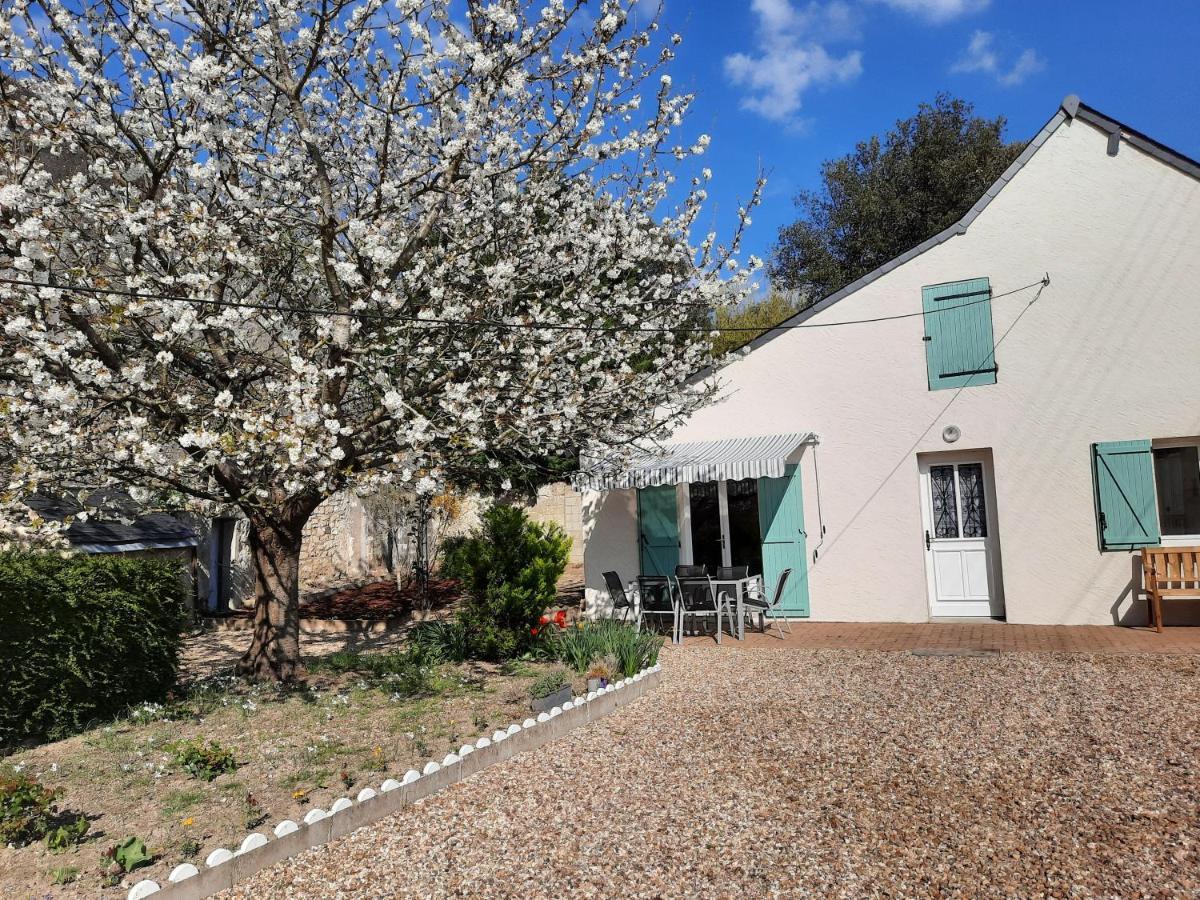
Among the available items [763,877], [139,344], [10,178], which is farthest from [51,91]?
[763,877]

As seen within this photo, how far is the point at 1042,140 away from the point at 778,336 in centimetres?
471

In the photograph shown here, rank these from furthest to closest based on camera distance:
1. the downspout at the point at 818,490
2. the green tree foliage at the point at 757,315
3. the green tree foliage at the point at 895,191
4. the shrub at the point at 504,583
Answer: the green tree foliage at the point at 895,191 → the green tree foliage at the point at 757,315 → the downspout at the point at 818,490 → the shrub at the point at 504,583

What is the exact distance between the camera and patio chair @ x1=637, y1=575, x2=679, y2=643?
11.9 meters

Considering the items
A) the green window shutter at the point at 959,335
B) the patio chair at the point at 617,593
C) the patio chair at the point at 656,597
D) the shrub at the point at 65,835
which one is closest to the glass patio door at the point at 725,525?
the patio chair at the point at 656,597

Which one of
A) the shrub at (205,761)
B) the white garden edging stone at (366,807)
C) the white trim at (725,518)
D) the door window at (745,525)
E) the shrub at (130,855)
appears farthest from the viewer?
the white trim at (725,518)

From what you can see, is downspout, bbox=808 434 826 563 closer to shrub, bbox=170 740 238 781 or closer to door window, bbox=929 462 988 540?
door window, bbox=929 462 988 540

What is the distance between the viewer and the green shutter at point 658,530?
13.6 metres

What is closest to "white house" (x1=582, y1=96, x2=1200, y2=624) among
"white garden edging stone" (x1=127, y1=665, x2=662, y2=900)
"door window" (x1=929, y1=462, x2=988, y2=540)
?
"door window" (x1=929, y1=462, x2=988, y2=540)

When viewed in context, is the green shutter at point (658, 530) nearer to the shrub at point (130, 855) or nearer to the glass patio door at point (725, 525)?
the glass patio door at point (725, 525)

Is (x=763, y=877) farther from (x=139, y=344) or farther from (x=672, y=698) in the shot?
(x=139, y=344)

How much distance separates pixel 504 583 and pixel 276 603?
2614mm

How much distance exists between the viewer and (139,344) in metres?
7.79

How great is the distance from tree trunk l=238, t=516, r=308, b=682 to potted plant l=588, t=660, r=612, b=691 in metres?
3.28

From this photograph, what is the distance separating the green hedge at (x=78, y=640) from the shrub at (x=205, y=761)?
1949 mm
